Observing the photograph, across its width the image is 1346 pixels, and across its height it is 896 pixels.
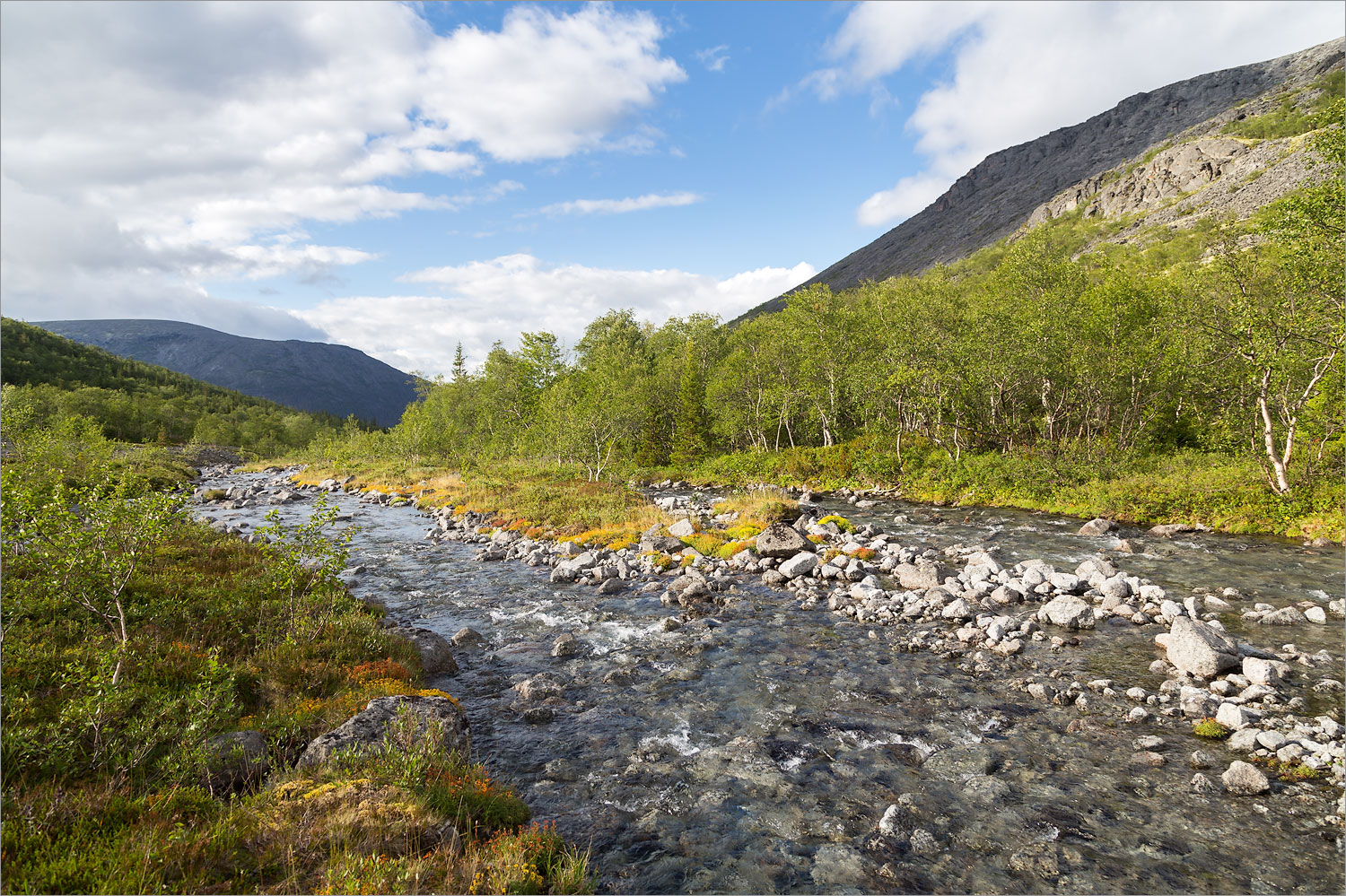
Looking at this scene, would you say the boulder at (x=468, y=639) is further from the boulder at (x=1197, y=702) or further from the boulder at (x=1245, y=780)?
the boulder at (x=1197, y=702)

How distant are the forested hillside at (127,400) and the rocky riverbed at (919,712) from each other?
445 feet

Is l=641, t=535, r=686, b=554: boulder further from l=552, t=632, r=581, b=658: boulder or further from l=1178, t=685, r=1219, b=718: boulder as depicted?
l=1178, t=685, r=1219, b=718: boulder

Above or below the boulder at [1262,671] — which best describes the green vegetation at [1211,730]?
below

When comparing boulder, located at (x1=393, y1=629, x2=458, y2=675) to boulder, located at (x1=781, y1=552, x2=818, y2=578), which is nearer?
boulder, located at (x1=393, y1=629, x2=458, y2=675)

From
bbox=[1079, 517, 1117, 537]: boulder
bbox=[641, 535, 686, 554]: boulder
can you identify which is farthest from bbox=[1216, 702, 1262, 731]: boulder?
bbox=[1079, 517, 1117, 537]: boulder

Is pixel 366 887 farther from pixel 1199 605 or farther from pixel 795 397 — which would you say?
pixel 795 397

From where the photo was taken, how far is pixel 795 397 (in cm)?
5809

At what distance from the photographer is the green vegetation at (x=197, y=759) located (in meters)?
5.56

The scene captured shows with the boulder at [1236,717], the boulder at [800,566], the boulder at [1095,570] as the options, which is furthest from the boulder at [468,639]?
the boulder at [1095,570]

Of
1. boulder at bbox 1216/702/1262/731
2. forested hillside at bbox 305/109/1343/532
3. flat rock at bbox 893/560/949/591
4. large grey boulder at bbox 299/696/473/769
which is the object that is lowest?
boulder at bbox 1216/702/1262/731

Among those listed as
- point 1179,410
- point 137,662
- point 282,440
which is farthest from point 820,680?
point 282,440

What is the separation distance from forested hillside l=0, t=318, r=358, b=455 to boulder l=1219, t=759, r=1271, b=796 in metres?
148

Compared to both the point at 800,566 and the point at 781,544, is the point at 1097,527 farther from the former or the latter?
the point at 800,566

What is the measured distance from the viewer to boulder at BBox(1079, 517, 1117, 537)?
87.7ft
